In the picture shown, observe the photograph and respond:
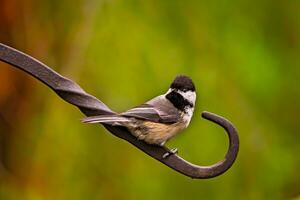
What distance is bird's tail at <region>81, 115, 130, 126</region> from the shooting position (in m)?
1.21

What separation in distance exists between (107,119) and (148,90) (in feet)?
4.06

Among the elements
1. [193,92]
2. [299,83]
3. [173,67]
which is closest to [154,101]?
[193,92]

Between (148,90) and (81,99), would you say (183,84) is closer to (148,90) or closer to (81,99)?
(81,99)

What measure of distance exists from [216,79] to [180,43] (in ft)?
0.48

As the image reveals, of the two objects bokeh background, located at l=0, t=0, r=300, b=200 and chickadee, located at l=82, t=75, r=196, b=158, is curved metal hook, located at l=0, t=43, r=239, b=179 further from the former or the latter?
bokeh background, located at l=0, t=0, r=300, b=200

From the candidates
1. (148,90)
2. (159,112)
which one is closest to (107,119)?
(159,112)

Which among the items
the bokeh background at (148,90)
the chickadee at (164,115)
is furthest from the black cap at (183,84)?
the bokeh background at (148,90)

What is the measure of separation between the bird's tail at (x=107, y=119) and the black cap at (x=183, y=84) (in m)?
0.09

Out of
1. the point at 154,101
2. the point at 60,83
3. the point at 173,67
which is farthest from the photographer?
the point at 173,67

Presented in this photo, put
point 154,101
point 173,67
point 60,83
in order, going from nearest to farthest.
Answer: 1. point 60,83
2. point 154,101
3. point 173,67

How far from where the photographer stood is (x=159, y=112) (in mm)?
1360

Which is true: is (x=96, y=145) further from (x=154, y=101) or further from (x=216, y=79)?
(x=154, y=101)

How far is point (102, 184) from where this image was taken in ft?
8.25

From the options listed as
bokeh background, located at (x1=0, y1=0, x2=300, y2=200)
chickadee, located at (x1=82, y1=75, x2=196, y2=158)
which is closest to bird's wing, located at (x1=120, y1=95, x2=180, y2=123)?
chickadee, located at (x1=82, y1=75, x2=196, y2=158)
